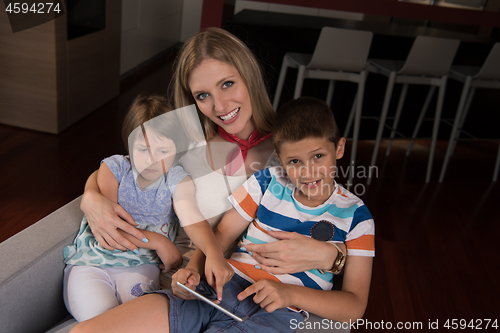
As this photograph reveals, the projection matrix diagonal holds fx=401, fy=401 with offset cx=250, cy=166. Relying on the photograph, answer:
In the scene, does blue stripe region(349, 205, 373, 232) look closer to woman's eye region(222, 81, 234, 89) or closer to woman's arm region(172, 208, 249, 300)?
woman's arm region(172, 208, 249, 300)

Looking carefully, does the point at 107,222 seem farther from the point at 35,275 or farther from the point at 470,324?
the point at 470,324

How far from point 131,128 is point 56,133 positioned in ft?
7.18

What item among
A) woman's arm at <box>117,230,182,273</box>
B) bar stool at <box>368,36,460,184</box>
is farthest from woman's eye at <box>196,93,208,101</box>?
bar stool at <box>368,36,460,184</box>

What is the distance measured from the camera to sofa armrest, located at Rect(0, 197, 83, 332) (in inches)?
37.0

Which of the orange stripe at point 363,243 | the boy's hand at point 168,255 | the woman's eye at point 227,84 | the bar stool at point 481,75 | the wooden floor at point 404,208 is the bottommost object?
the wooden floor at point 404,208

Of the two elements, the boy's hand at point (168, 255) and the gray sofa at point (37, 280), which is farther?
the boy's hand at point (168, 255)

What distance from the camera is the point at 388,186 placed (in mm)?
2994

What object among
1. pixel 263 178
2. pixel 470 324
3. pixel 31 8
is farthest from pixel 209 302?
pixel 31 8

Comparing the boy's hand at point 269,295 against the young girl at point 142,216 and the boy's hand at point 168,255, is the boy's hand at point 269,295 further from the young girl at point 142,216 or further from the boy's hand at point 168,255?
the boy's hand at point 168,255

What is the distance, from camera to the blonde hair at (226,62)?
1212 mm

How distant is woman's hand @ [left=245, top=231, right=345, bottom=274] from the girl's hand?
35cm

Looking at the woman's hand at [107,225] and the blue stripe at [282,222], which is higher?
the blue stripe at [282,222]

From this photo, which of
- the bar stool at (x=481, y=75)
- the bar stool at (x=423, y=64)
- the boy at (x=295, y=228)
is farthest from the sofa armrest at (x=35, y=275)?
the bar stool at (x=481, y=75)

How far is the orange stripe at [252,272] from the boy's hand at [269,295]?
0.14 m
